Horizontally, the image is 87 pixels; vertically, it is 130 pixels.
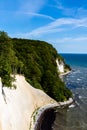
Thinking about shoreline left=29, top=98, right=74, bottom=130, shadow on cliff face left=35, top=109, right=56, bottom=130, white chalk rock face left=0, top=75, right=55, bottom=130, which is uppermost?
white chalk rock face left=0, top=75, right=55, bottom=130

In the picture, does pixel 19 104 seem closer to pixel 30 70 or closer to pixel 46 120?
pixel 46 120

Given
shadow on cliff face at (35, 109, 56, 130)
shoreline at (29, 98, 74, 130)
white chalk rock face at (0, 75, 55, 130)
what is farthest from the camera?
shadow on cliff face at (35, 109, 56, 130)

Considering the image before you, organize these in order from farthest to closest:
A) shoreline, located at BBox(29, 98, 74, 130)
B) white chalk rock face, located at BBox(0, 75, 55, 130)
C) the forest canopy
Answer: the forest canopy
shoreline, located at BBox(29, 98, 74, 130)
white chalk rock face, located at BBox(0, 75, 55, 130)

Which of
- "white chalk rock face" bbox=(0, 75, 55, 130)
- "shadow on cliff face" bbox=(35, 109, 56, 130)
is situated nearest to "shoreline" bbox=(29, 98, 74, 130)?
"shadow on cliff face" bbox=(35, 109, 56, 130)

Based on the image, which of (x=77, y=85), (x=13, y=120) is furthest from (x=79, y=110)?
(x=77, y=85)

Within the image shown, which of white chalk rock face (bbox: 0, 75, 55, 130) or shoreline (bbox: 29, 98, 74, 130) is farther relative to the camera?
shoreline (bbox: 29, 98, 74, 130)

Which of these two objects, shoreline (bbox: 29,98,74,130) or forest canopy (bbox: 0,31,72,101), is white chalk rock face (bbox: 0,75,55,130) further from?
forest canopy (bbox: 0,31,72,101)

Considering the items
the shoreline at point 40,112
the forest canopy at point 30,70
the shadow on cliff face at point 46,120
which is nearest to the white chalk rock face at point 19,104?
the shoreline at point 40,112

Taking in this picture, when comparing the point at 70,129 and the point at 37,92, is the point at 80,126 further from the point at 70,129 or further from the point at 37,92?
the point at 37,92

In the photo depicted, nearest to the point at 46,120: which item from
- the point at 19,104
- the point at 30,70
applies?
the point at 19,104
